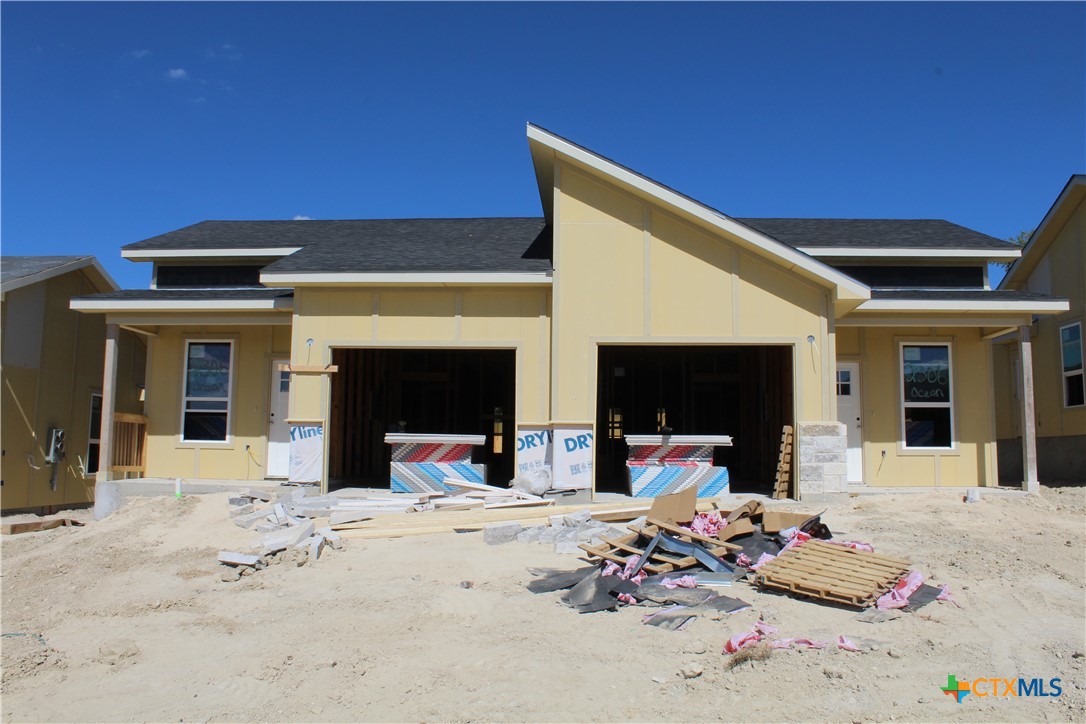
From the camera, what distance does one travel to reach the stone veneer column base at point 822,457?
13297 millimetres

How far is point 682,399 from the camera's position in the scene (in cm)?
1992

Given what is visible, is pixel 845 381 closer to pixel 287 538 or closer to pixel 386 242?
pixel 386 242

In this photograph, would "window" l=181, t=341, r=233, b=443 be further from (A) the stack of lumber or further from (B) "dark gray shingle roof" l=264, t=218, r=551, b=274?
(A) the stack of lumber

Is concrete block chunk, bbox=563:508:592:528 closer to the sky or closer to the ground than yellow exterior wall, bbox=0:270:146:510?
closer to the ground

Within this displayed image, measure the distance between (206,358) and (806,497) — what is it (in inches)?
465

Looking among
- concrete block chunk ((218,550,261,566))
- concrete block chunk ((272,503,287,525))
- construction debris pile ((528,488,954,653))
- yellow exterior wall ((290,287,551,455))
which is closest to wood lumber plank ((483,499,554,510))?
yellow exterior wall ((290,287,551,455))

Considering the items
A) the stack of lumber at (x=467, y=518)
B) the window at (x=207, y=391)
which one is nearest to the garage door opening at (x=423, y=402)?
the window at (x=207, y=391)

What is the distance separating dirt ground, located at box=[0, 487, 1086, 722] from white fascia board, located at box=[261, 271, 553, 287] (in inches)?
198

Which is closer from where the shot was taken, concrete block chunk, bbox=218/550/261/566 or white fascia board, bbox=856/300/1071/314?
concrete block chunk, bbox=218/550/261/566

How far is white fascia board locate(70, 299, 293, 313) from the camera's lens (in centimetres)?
1512

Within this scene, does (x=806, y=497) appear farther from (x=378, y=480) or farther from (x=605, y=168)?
(x=378, y=480)

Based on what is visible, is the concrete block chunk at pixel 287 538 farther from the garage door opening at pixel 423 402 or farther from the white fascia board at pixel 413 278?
the garage door opening at pixel 423 402

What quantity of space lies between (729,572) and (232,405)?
37.2 feet

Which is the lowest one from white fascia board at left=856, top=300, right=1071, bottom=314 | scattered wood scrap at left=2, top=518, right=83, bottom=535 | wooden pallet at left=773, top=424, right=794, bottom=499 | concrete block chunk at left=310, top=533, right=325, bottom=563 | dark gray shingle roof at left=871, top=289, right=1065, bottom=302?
scattered wood scrap at left=2, top=518, right=83, bottom=535
